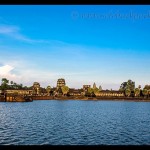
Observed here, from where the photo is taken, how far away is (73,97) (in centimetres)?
19925

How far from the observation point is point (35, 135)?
30422 mm

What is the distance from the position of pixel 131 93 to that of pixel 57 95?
4992cm

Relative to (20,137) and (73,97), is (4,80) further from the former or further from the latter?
(20,137)
